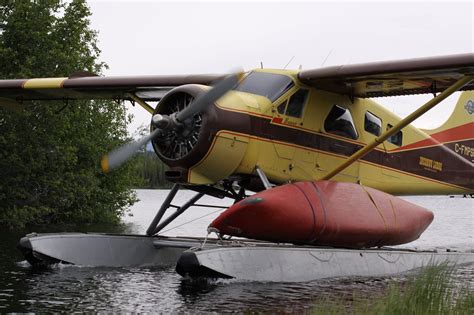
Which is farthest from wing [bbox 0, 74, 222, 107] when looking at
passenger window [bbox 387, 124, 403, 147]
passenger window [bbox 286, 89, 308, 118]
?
passenger window [bbox 387, 124, 403, 147]

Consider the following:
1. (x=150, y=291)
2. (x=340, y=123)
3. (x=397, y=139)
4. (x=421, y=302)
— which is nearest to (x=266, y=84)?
Answer: (x=340, y=123)

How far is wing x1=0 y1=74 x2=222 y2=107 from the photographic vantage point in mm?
12930

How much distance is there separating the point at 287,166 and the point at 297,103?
3.27 ft

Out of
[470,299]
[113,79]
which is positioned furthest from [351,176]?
[470,299]

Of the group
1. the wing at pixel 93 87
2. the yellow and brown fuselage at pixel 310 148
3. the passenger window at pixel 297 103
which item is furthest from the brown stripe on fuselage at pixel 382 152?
the wing at pixel 93 87

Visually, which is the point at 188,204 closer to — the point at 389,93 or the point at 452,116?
the point at 389,93

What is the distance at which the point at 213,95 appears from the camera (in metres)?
9.90

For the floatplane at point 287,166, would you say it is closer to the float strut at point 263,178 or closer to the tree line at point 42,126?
the float strut at point 263,178

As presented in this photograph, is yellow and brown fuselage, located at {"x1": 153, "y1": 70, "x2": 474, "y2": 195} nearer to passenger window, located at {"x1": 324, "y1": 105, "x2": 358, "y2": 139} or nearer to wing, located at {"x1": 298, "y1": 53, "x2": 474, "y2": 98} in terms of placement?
passenger window, located at {"x1": 324, "y1": 105, "x2": 358, "y2": 139}

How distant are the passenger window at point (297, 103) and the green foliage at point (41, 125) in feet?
32.8

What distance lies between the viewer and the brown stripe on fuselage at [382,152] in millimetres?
10750

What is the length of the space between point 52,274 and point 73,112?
40.8ft

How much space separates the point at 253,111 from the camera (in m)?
10.8

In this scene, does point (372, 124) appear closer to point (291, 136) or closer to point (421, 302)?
point (291, 136)
